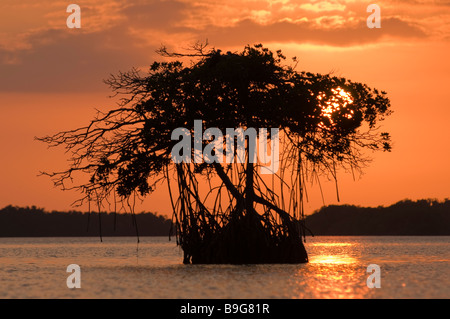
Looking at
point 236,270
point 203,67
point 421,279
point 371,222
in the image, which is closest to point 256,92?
point 203,67

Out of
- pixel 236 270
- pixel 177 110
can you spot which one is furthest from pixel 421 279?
pixel 177 110

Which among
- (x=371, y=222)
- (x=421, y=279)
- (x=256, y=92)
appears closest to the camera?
(x=421, y=279)

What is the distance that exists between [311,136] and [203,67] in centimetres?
420

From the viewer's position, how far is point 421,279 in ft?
89.3
